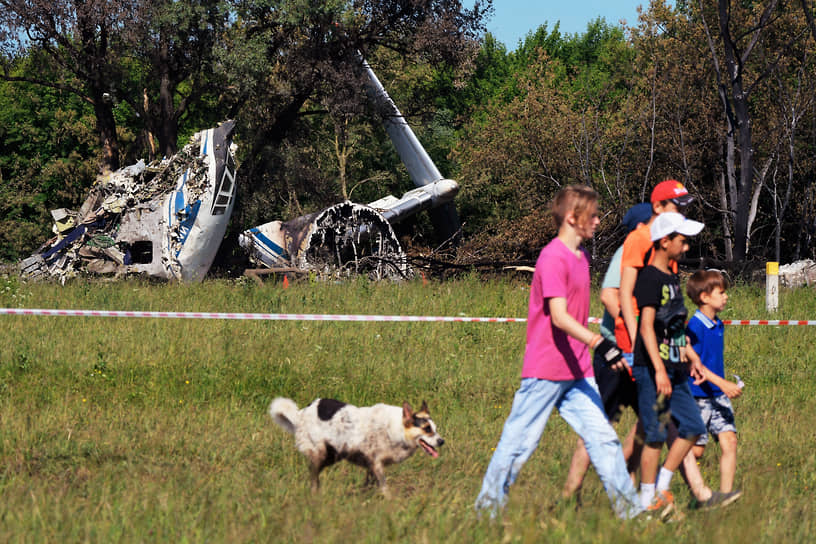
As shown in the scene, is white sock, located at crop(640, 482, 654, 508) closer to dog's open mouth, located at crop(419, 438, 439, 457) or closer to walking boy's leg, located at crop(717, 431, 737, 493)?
walking boy's leg, located at crop(717, 431, 737, 493)

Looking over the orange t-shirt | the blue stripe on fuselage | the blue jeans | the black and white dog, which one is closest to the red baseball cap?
the orange t-shirt

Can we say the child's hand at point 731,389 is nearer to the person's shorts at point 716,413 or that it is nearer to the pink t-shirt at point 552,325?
the person's shorts at point 716,413

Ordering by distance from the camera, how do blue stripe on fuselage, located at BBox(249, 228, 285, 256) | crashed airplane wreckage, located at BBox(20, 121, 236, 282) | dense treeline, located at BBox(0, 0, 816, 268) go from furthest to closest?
1. dense treeline, located at BBox(0, 0, 816, 268)
2. blue stripe on fuselage, located at BBox(249, 228, 285, 256)
3. crashed airplane wreckage, located at BBox(20, 121, 236, 282)

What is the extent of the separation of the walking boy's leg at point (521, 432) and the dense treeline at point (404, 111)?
16.3 metres

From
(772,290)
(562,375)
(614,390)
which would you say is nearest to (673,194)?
(614,390)

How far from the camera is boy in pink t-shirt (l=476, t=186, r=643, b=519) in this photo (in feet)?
14.1

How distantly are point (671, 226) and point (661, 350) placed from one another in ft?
2.19

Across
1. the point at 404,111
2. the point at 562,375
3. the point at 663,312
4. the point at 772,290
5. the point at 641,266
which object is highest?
the point at 404,111

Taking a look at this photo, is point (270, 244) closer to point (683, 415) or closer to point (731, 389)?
point (731, 389)

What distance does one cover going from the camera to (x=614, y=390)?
191 inches

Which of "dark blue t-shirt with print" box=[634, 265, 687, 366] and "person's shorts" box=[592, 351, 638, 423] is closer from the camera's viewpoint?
"dark blue t-shirt with print" box=[634, 265, 687, 366]

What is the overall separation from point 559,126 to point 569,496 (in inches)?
1085

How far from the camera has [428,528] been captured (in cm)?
410

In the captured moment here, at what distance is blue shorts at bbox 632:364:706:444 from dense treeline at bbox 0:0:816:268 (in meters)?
15.7
